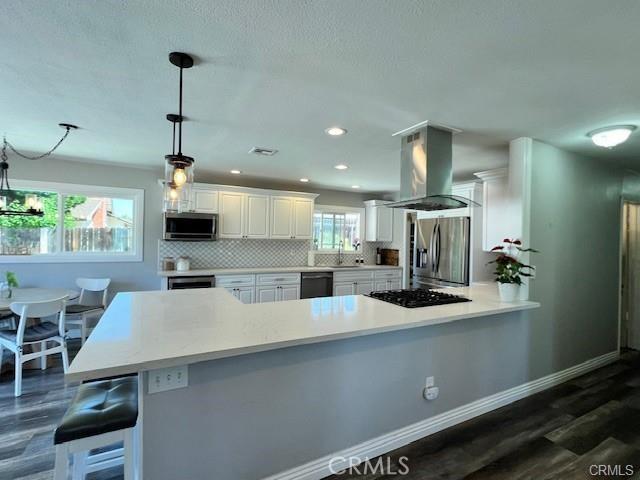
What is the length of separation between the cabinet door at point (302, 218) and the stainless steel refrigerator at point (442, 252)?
1831 millimetres

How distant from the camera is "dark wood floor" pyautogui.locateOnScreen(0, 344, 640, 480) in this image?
6.22ft

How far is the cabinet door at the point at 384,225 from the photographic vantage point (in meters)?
6.21

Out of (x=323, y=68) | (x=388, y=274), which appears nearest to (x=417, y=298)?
(x=323, y=68)

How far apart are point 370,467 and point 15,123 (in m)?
3.89

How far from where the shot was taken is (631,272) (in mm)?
4215

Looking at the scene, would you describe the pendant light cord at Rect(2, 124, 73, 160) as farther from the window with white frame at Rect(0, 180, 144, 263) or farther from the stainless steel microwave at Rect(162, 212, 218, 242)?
the stainless steel microwave at Rect(162, 212, 218, 242)

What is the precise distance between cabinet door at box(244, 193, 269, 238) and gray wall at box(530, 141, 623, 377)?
365 centimetres

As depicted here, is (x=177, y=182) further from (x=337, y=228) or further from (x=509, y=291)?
(x=337, y=228)

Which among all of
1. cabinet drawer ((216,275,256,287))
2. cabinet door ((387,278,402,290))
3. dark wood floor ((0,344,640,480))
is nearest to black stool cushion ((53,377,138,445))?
dark wood floor ((0,344,640,480))

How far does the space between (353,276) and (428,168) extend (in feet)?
10.8

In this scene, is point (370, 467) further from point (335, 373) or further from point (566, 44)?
point (566, 44)

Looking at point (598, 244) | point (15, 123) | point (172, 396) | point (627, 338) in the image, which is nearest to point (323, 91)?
point (172, 396)

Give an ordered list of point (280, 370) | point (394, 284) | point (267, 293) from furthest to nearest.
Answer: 1. point (394, 284)
2. point (267, 293)
3. point (280, 370)

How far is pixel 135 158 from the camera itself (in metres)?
3.97
